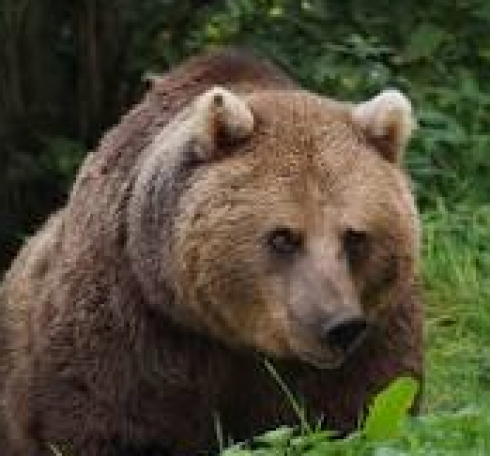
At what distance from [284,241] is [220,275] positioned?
23cm

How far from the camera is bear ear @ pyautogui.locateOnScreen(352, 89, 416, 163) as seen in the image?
20.2ft

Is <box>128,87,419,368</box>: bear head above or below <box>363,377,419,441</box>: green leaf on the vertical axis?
above

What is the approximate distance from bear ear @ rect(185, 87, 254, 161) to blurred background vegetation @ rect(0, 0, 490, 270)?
10.1 feet

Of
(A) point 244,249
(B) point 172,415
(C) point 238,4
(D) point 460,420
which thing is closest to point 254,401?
(B) point 172,415

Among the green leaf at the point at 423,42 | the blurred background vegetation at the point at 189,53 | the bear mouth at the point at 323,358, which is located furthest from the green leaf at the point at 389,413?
the green leaf at the point at 423,42

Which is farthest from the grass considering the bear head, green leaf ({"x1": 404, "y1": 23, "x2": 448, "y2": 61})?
green leaf ({"x1": 404, "y1": 23, "x2": 448, "y2": 61})

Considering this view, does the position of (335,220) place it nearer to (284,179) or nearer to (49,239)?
(284,179)

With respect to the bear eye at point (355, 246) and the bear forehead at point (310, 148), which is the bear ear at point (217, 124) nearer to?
the bear forehead at point (310, 148)

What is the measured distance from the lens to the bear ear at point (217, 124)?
19.7 feet

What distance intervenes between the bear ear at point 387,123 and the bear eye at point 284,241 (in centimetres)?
51

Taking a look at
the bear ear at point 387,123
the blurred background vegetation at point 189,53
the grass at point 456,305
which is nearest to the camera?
the bear ear at point 387,123

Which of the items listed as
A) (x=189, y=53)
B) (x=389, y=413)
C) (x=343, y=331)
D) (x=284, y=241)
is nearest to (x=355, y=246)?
(x=284, y=241)

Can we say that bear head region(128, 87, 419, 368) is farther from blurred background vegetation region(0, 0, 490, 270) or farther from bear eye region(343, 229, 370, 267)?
blurred background vegetation region(0, 0, 490, 270)

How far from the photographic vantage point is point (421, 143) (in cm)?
902
